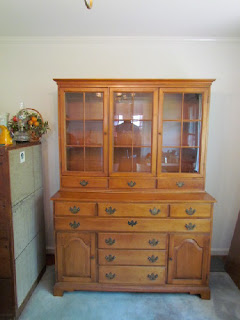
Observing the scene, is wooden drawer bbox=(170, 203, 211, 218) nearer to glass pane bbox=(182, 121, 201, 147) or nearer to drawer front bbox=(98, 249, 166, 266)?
drawer front bbox=(98, 249, 166, 266)

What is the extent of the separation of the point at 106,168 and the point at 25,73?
1.44 meters

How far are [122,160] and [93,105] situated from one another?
61cm

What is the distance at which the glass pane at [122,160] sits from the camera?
2.02 meters

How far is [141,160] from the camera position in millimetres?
2020

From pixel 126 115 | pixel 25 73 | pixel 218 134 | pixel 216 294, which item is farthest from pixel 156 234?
pixel 25 73

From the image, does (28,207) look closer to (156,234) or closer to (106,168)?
(106,168)

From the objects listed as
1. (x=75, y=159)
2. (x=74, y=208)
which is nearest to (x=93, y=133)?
(x=75, y=159)

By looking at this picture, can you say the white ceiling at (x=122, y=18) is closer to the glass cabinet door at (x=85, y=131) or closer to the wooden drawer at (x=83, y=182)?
the glass cabinet door at (x=85, y=131)

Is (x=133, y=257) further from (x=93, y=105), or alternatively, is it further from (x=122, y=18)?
(x=122, y=18)

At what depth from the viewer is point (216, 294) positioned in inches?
76.3

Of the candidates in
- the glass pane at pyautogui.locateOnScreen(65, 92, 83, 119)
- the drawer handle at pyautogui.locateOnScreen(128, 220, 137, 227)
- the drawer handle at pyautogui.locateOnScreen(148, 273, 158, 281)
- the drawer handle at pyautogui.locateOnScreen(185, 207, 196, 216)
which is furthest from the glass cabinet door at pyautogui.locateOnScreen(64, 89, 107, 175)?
the drawer handle at pyautogui.locateOnScreen(148, 273, 158, 281)

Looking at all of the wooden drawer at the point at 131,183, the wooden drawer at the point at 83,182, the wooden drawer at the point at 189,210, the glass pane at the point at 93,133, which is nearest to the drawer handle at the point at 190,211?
the wooden drawer at the point at 189,210

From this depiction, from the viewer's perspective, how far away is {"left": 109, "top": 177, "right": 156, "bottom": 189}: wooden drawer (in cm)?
198

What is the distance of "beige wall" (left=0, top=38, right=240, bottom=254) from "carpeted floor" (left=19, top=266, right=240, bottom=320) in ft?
4.84
